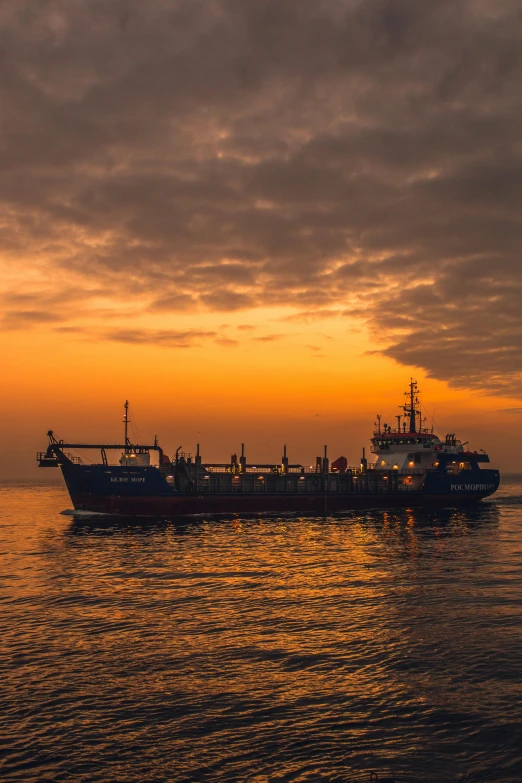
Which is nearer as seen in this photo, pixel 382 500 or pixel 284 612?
pixel 284 612

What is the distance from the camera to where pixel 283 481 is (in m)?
80.4

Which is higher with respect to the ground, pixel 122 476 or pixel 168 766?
pixel 122 476

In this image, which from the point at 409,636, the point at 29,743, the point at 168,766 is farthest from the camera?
the point at 409,636

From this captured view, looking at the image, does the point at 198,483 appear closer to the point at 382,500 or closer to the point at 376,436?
the point at 382,500

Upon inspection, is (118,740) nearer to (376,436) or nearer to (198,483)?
(198,483)

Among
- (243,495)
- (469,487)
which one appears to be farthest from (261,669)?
(469,487)

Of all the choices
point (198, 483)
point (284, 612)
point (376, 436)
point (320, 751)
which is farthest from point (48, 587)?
point (376, 436)

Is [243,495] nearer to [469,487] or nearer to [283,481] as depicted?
[283,481]

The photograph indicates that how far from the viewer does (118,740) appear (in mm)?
15070

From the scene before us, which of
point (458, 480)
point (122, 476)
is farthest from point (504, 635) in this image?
point (458, 480)

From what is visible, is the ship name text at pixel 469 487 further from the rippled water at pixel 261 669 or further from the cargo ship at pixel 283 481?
the rippled water at pixel 261 669

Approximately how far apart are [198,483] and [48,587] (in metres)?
41.8

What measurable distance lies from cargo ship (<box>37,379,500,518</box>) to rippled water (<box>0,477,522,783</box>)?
2677cm

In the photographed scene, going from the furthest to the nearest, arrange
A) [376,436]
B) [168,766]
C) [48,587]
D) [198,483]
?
[376,436] < [198,483] < [48,587] < [168,766]
